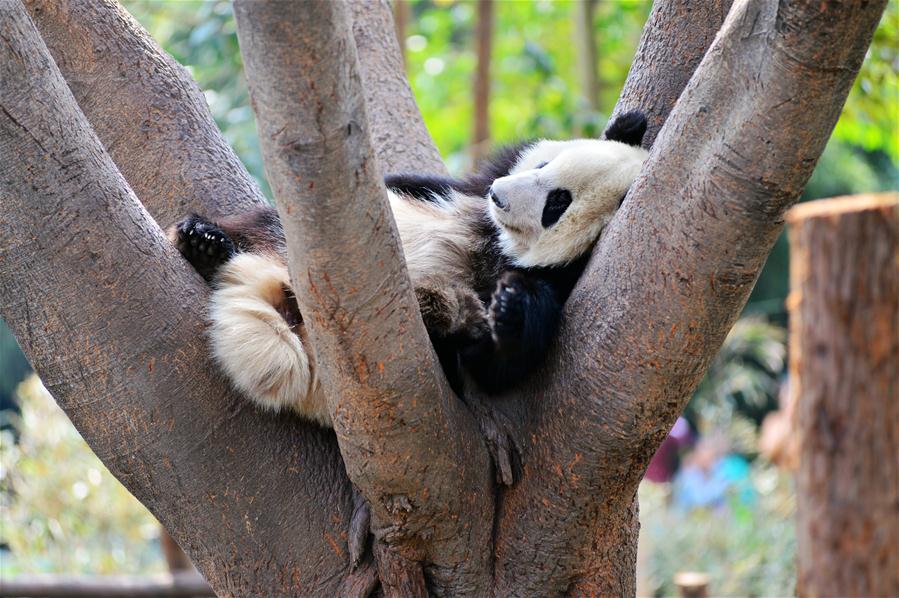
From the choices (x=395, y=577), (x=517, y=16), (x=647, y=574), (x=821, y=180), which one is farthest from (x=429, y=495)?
(x=821, y=180)

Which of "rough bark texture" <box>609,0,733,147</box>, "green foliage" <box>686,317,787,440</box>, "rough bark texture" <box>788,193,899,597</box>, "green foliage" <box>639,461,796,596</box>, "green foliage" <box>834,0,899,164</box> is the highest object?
"rough bark texture" <box>609,0,733,147</box>

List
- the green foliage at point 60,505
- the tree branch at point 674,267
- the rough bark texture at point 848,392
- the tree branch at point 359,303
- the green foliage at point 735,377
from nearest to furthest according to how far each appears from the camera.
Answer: the tree branch at point 359,303
the tree branch at point 674,267
the rough bark texture at point 848,392
the green foliage at point 60,505
the green foliage at point 735,377

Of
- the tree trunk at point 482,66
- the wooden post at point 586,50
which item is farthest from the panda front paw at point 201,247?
Answer: the wooden post at point 586,50

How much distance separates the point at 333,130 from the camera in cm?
124

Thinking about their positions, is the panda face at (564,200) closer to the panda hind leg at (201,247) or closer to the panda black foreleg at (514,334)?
the panda black foreleg at (514,334)

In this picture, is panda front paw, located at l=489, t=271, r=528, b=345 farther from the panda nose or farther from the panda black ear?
the panda black ear

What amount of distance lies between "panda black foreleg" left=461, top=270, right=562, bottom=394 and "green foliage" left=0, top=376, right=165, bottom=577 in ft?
13.8

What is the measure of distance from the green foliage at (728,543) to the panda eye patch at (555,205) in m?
3.49

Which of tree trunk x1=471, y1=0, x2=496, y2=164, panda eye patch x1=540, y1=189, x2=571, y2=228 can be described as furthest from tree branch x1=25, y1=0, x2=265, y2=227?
tree trunk x1=471, y1=0, x2=496, y2=164

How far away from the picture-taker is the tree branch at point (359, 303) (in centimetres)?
120

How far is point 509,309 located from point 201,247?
2.15 feet

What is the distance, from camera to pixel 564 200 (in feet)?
7.21

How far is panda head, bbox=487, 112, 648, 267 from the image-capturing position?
212 cm

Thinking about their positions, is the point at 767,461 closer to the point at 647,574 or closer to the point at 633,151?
the point at 647,574
